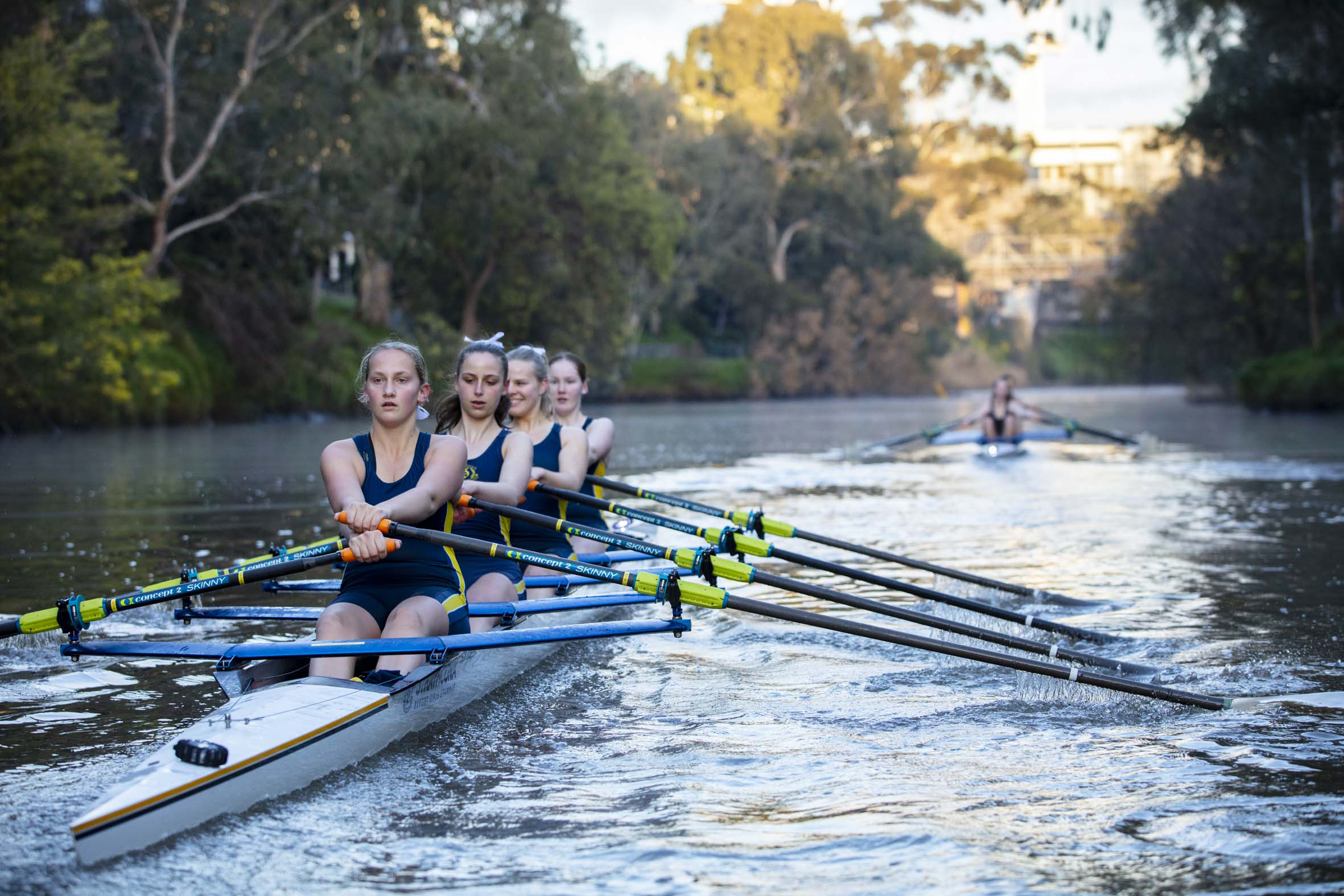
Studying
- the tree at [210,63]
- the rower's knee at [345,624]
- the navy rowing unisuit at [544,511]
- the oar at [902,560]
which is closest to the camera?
the rower's knee at [345,624]

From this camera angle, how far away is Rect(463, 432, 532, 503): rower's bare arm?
657cm

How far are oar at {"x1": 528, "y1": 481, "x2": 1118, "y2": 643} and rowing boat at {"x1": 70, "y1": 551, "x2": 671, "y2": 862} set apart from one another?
141cm

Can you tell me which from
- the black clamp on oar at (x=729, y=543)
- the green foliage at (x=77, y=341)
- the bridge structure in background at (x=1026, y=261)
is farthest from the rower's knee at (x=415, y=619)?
the bridge structure in background at (x=1026, y=261)

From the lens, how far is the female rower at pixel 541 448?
7.66m

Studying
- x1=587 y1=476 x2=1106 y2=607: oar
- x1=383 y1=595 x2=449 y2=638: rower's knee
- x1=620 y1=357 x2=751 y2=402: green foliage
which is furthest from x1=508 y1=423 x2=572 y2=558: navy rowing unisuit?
x1=620 y1=357 x2=751 y2=402: green foliage

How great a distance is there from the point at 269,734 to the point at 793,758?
1.83 m

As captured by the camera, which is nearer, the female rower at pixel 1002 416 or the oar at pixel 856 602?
the oar at pixel 856 602

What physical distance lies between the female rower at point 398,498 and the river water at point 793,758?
0.47 metres

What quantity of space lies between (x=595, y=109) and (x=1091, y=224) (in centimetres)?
6092

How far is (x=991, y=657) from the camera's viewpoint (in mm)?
5348

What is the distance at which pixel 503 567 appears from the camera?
21.9 feet

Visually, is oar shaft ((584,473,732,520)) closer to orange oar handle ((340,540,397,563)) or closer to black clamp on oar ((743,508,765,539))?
black clamp on oar ((743,508,765,539))

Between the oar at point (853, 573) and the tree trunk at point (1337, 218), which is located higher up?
the tree trunk at point (1337, 218)

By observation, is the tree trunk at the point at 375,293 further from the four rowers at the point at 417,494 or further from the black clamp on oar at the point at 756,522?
the four rowers at the point at 417,494
